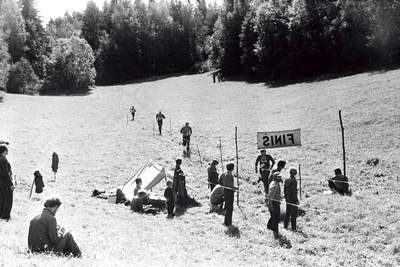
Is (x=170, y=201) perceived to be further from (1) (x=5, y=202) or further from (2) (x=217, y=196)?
(1) (x=5, y=202)

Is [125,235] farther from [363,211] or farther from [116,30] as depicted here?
[116,30]

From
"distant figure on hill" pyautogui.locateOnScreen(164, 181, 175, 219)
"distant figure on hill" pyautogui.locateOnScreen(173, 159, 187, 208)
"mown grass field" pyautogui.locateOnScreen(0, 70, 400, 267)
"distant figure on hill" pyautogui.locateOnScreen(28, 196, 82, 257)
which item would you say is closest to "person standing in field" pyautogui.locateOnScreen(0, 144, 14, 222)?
"mown grass field" pyautogui.locateOnScreen(0, 70, 400, 267)

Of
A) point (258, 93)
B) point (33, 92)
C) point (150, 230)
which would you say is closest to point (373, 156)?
point (150, 230)

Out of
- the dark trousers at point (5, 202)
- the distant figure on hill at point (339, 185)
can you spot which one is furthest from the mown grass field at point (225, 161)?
the distant figure on hill at point (339, 185)

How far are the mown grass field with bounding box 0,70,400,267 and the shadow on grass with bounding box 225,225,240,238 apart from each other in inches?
6.5

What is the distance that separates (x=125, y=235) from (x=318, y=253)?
212 inches

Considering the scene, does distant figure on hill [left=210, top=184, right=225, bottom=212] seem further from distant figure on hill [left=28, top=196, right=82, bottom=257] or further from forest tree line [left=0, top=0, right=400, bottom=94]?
forest tree line [left=0, top=0, right=400, bottom=94]

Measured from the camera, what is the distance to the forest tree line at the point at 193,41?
50656 mm

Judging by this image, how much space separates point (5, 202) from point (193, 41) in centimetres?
10164

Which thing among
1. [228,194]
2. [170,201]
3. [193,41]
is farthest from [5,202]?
[193,41]

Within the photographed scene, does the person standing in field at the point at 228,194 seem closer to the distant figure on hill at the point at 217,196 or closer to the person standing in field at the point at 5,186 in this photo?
the distant figure on hill at the point at 217,196

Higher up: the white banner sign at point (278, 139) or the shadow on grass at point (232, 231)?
the white banner sign at point (278, 139)

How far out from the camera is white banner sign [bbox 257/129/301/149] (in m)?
15.8

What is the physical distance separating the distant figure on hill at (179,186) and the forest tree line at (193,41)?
40.9 metres
